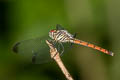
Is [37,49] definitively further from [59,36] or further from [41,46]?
[59,36]

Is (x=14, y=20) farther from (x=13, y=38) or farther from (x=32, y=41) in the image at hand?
(x=32, y=41)

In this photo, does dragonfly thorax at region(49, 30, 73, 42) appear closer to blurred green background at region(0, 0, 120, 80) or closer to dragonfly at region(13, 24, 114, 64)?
dragonfly at region(13, 24, 114, 64)

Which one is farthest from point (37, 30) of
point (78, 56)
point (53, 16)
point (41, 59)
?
point (41, 59)

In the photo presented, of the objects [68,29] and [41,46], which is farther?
[68,29]

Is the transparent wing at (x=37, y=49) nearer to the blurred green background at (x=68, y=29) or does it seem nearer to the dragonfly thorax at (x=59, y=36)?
the dragonfly thorax at (x=59, y=36)

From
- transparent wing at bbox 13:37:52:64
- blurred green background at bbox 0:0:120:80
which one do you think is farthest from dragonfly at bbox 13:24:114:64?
blurred green background at bbox 0:0:120:80

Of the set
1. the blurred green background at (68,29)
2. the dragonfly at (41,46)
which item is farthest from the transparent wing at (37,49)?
the blurred green background at (68,29)

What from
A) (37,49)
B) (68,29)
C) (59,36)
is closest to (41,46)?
(37,49)

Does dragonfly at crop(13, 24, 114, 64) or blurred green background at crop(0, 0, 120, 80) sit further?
blurred green background at crop(0, 0, 120, 80)
